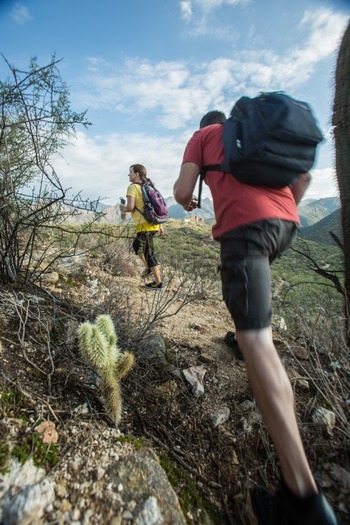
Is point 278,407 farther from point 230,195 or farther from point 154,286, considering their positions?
point 154,286

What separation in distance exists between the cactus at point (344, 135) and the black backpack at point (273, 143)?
69.1 inches

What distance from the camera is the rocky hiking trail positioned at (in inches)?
52.1

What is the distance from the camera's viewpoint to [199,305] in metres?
4.85

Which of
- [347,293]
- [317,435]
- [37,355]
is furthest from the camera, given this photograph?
[347,293]

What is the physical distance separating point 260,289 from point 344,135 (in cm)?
248

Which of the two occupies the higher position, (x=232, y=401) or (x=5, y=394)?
(x=5, y=394)

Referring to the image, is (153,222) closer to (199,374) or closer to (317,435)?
(199,374)

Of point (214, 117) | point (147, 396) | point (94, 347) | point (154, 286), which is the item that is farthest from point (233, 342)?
point (154, 286)

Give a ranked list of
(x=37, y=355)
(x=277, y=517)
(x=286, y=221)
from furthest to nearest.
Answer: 1. (x=37, y=355)
2. (x=286, y=221)
3. (x=277, y=517)

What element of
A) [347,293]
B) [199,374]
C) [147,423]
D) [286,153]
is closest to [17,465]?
[147,423]

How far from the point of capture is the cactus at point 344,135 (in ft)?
9.18

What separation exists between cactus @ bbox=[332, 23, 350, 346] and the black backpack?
1756mm

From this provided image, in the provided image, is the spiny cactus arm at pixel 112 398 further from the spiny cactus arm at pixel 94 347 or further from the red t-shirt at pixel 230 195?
the red t-shirt at pixel 230 195

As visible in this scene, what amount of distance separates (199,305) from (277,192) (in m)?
3.54
